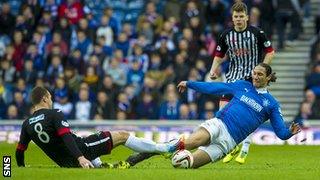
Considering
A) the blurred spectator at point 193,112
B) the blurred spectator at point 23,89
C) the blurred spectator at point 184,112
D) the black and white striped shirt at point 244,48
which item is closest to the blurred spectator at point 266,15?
the blurred spectator at point 193,112

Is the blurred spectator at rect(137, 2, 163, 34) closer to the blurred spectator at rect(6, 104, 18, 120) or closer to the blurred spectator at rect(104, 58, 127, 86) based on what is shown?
the blurred spectator at rect(104, 58, 127, 86)

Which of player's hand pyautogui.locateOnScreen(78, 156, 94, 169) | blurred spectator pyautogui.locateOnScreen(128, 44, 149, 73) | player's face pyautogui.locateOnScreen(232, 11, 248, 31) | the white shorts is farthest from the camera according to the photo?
blurred spectator pyautogui.locateOnScreen(128, 44, 149, 73)

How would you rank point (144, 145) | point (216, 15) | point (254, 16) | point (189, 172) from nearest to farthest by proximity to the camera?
1. point (189, 172)
2. point (144, 145)
3. point (254, 16)
4. point (216, 15)

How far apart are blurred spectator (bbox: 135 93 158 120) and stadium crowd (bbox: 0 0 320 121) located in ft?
0.07

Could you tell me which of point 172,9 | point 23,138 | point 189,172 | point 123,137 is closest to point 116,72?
point 172,9

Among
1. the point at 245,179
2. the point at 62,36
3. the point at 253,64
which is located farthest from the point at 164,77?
the point at 245,179

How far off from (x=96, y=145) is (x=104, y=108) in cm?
979

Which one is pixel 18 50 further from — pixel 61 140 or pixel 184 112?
pixel 61 140

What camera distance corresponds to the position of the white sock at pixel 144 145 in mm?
13844

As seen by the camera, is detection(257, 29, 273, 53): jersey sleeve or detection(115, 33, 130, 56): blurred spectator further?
detection(115, 33, 130, 56): blurred spectator

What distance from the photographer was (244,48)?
52.1ft

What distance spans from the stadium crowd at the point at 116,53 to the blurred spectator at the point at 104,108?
0.02 metres

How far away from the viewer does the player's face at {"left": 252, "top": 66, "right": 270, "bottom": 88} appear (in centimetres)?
1385

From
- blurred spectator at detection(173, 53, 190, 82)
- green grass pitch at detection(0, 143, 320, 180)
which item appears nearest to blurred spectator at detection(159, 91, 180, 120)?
blurred spectator at detection(173, 53, 190, 82)
